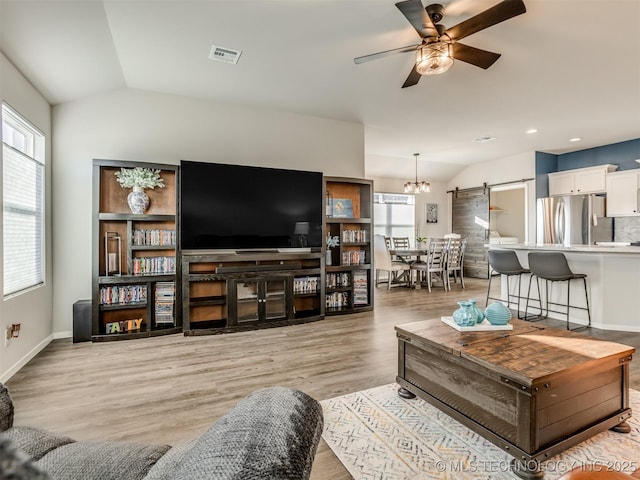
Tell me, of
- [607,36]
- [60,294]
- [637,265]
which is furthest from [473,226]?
[60,294]

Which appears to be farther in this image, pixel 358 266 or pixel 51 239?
pixel 358 266

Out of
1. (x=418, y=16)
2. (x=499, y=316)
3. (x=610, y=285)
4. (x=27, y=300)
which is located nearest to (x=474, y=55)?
(x=418, y=16)

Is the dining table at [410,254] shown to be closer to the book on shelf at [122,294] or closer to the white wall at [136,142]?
the white wall at [136,142]

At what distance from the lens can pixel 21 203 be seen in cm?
303

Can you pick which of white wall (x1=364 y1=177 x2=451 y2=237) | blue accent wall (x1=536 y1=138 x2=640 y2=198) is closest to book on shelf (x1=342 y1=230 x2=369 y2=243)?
white wall (x1=364 y1=177 x2=451 y2=237)

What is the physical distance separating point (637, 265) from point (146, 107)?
604 centimetres

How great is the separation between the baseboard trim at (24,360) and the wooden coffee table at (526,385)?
312 centimetres

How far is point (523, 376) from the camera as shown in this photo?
154cm

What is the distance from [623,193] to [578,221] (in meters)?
0.88

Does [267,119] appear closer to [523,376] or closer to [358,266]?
[358,266]

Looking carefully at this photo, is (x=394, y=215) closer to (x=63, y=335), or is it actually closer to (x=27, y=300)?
(x=63, y=335)

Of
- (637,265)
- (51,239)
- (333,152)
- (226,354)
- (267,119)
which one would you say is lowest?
(226,354)

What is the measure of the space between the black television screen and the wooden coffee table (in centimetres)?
257

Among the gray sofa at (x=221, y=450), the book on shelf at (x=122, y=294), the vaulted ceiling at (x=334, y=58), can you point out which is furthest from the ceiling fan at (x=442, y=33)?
the book on shelf at (x=122, y=294)
